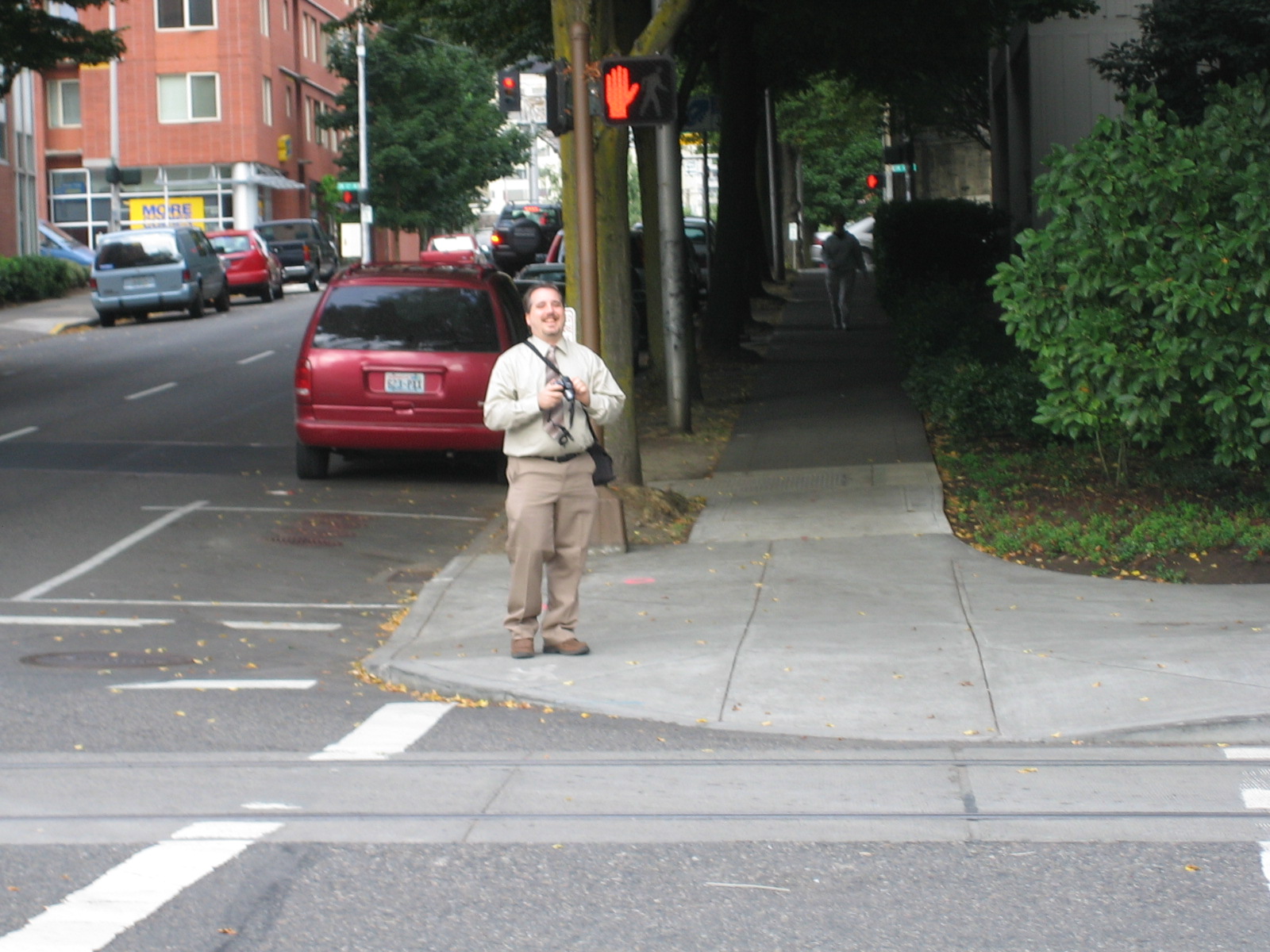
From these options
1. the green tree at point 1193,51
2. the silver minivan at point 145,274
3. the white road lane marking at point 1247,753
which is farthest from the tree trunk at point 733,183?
the white road lane marking at point 1247,753

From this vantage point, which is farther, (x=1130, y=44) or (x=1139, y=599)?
(x=1130, y=44)

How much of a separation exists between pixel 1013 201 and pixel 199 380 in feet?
50.8

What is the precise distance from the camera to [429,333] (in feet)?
45.1

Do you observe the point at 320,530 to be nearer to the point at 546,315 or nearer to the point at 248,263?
the point at 546,315

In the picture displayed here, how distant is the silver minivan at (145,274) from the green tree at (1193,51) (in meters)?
21.7

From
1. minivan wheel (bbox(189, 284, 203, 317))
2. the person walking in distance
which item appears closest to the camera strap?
the person walking in distance

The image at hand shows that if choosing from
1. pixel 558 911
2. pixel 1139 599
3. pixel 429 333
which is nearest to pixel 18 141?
pixel 429 333

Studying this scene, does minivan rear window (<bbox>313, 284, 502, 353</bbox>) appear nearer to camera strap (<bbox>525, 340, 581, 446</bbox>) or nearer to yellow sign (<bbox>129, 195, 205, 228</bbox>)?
camera strap (<bbox>525, 340, 581, 446</bbox>)

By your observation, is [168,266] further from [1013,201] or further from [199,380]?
[1013,201]

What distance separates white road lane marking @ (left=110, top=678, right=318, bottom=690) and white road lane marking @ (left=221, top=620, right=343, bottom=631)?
48.4 inches

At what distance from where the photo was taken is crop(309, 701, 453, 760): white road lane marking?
6754mm

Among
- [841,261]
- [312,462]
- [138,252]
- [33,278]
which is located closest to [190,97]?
[33,278]

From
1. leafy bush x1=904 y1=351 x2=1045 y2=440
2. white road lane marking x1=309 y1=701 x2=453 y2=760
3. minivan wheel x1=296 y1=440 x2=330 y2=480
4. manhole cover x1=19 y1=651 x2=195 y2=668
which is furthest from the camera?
minivan wheel x1=296 y1=440 x2=330 y2=480

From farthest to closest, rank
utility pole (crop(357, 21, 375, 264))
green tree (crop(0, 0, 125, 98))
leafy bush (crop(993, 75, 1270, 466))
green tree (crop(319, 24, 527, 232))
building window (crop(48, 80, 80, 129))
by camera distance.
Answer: building window (crop(48, 80, 80, 129)) < green tree (crop(319, 24, 527, 232)) < utility pole (crop(357, 21, 375, 264)) < green tree (crop(0, 0, 125, 98)) < leafy bush (crop(993, 75, 1270, 466))
